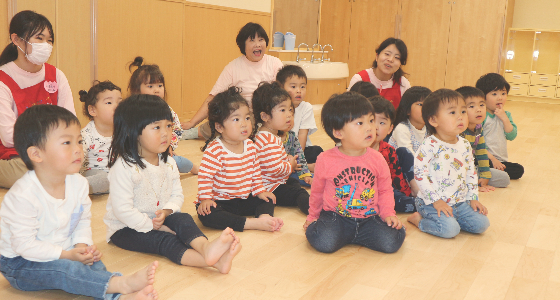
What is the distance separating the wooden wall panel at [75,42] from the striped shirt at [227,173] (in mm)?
2087

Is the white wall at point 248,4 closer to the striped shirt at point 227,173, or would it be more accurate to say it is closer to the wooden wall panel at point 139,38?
the wooden wall panel at point 139,38

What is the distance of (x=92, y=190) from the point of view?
93.9 inches

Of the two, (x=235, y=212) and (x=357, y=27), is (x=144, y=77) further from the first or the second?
(x=357, y=27)

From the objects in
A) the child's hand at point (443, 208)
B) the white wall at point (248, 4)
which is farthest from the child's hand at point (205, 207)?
the white wall at point (248, 4)

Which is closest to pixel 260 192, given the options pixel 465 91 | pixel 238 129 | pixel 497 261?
pixel 238 129

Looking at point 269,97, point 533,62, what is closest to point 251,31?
point 269,97

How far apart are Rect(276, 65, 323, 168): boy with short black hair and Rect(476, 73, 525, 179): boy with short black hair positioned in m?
1.02

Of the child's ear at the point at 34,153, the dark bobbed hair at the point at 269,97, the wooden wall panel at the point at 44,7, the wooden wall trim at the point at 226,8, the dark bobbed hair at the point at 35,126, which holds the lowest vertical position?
the child's ear at the point at 34,153

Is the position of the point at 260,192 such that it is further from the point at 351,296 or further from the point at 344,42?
the point at 344,42

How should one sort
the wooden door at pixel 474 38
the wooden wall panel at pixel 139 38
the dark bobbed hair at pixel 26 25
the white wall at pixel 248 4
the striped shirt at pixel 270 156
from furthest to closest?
the wooden door at pixel 474 38
the white wall at pixel 248 4
the wooden wall panel at pixel 139 38
the dark bobbed hair at pixel 26 25
the striped shirt at pixel 270 156

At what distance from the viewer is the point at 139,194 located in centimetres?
169

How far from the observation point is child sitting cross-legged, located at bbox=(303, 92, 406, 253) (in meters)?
1.79

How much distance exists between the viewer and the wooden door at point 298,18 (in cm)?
608

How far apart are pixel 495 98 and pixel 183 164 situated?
1844mm
